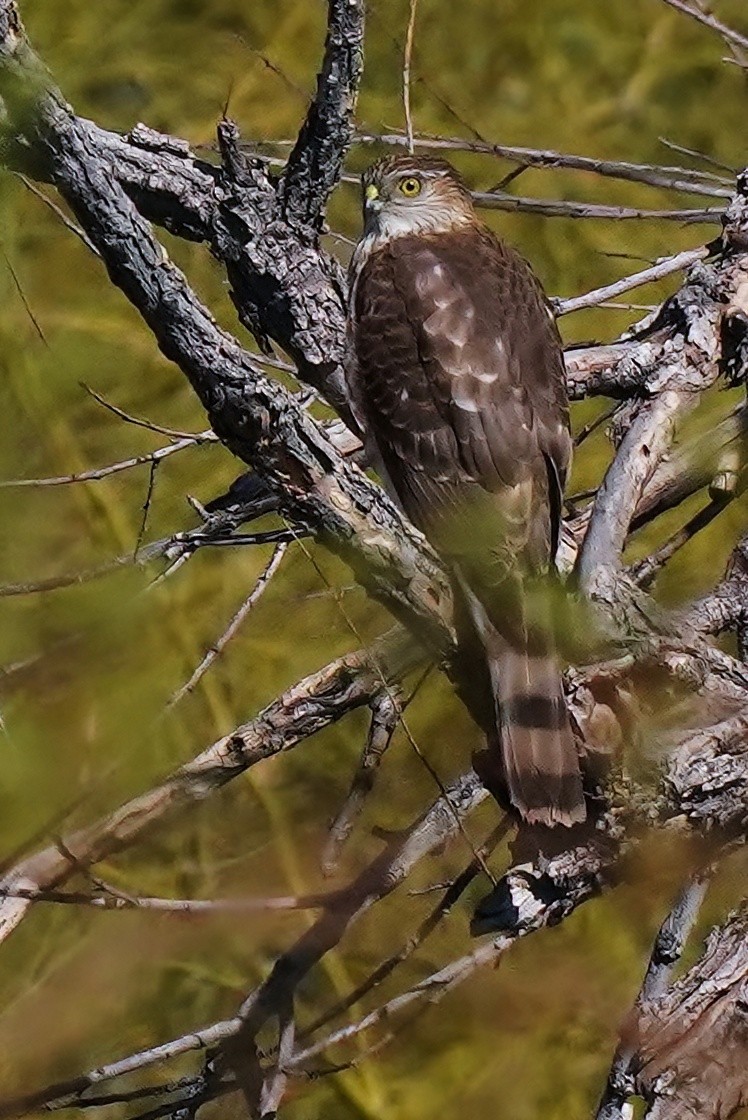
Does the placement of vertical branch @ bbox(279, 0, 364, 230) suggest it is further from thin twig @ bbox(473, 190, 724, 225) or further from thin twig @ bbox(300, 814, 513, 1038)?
thin twig @ bbox(300, 814, 513, 1038)

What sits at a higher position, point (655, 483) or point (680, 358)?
point (680, 358)

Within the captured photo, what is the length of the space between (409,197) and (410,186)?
17mm

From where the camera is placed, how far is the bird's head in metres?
2.55

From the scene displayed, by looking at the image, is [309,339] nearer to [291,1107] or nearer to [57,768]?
[57,768]

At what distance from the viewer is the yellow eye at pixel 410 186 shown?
2.57 meters

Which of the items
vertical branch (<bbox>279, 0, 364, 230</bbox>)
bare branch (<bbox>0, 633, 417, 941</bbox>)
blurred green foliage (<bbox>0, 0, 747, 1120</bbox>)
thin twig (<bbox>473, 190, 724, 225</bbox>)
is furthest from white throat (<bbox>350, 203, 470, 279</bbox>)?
bare branch (<bbox>0, 633, 417, 941</bbox>)

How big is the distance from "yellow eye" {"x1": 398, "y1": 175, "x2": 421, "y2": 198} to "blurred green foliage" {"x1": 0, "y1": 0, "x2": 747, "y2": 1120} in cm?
28

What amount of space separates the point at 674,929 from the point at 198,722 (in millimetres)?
1291

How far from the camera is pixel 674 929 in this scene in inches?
83.3

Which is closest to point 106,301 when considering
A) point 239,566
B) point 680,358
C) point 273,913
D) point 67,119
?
point 239,566

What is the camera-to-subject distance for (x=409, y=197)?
2.58 metres

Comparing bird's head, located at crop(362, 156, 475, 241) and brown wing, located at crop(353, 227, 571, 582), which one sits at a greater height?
bird's head, located at crop(362, 156, 475, 241)

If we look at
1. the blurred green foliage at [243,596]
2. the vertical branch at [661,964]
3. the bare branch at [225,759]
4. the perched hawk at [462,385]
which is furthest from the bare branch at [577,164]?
the vertical branch at [661,964]

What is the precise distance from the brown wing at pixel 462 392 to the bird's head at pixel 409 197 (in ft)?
0.97
